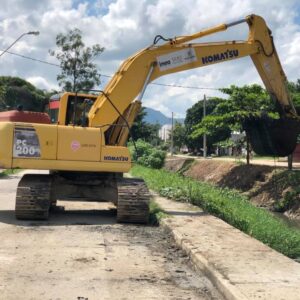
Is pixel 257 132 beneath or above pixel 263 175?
above

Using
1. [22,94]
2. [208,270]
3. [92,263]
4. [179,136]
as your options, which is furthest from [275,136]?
[179,136]

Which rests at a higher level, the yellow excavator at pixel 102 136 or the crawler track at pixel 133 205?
the yellow excavator at pixel 102 136

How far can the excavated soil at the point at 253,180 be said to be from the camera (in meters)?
22.5

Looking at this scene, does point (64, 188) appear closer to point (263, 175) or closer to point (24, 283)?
point (24, 283)

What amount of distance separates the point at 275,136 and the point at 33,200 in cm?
951

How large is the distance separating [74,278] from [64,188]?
19.5 ft

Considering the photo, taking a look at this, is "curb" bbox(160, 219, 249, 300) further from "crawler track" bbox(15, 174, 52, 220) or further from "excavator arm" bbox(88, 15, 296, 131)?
"excavator arm" bbox(88, 15, 296, 131)

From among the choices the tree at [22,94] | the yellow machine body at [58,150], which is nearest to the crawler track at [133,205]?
the yellow machine body at [58,150]

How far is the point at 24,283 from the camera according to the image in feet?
23.2

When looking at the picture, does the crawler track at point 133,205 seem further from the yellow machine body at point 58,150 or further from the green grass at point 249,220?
the green grass at point 249,220

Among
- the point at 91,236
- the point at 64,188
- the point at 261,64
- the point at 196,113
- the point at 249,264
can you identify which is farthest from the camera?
the point at 196,113

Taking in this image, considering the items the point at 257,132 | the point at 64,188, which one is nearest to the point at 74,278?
the point at 64,188

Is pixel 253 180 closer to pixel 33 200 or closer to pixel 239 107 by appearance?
pixel 239 107

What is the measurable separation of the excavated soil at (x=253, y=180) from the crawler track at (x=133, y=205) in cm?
856
